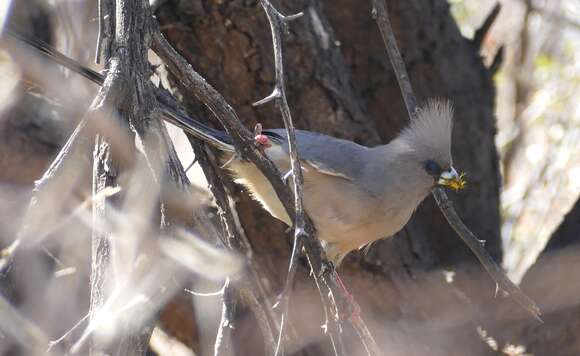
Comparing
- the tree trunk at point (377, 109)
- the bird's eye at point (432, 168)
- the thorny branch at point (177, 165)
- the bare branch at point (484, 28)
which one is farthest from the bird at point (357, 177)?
the bare branch at point (484, 28)

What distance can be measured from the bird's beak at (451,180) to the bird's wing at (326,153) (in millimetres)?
415

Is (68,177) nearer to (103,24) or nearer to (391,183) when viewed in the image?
(103,24)

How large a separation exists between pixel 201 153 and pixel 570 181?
82.3 inches

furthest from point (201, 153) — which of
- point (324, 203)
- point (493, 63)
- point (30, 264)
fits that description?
point (493, 63)

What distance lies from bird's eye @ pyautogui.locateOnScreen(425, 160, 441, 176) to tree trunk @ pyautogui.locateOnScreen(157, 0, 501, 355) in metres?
0.47

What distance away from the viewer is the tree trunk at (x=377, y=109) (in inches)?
163

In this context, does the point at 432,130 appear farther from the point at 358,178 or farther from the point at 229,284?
the point at 229,284

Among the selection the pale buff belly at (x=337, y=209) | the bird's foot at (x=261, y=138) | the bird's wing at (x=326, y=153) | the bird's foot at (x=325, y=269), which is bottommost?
the pale buff belly at (x=337, y=209)

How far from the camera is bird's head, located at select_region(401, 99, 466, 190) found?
4074mm

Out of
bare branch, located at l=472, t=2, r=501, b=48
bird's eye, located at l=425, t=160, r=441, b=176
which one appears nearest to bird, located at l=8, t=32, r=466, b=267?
bird's eye, located at l=425, t=160, r=441, b=176

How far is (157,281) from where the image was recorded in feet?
8.03

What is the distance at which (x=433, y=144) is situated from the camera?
4.20 meters

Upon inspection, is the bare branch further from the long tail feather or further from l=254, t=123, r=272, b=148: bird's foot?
the long tail feather

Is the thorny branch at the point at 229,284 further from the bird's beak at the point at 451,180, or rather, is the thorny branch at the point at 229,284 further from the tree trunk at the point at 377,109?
the bird's beak at the point at 451,180
